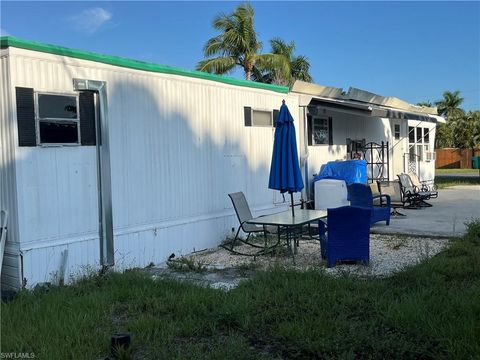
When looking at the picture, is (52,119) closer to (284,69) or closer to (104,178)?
(104,178)

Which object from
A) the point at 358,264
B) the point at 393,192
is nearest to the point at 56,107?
the point at 358,264

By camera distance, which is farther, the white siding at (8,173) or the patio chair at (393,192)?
the patio chair at (393,192)

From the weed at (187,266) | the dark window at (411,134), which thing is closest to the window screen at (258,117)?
the weed at (187,266)

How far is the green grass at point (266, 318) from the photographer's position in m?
3.79

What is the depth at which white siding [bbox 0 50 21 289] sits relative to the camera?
227 inches

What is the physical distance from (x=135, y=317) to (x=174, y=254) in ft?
10.6

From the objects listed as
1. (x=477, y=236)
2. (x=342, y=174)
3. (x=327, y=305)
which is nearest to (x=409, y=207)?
(x=342, y=174)

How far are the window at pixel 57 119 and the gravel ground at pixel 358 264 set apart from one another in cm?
249

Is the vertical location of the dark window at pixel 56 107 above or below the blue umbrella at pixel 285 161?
above

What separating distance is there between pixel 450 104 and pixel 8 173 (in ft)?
164

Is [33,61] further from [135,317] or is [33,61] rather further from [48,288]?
[135,317]

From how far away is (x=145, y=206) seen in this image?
7391mm

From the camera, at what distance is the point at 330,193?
11.0 meters

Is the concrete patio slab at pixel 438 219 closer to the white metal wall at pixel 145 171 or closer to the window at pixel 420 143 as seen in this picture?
the white metal wall at pixel 145 171
